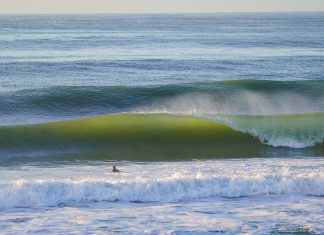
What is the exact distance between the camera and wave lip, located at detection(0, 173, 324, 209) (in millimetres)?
12266

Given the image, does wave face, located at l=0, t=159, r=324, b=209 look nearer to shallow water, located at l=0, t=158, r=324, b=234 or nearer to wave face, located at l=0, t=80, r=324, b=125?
shallow water, located at l=0, t=158, r=324, b=234

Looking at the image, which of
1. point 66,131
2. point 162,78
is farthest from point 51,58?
point 66,131

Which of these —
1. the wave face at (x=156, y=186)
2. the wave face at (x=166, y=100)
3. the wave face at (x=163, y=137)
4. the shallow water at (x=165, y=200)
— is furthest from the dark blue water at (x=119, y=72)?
the shallow water at (x=165, y=200)

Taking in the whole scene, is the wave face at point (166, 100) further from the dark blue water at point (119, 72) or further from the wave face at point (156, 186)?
the wave face at point (156, 186)

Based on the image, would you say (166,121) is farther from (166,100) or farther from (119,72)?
(119,72)

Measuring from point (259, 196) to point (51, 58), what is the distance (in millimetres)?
24359

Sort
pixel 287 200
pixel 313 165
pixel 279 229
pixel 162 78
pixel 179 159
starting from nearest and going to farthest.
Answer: pixel 279 229 → pixel 287 200 → pixel 313 165 → pixel 179 159 → pixel 162 78

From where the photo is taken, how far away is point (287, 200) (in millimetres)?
12414

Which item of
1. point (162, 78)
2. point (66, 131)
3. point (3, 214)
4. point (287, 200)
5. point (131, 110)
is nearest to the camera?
point (3, 214)

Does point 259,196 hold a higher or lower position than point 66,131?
lower

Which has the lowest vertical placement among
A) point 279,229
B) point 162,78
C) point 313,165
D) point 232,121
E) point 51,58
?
point 279,229

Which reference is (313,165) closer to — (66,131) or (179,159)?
(179,159)

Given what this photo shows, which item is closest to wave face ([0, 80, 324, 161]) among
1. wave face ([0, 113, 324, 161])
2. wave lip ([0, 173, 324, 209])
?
wave face ([0, 113, 324, 161])

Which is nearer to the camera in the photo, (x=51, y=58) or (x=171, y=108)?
(x=171, y=108)
